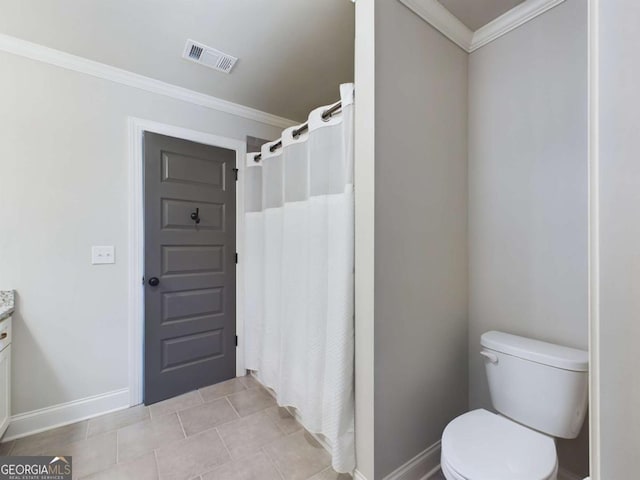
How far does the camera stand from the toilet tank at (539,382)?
115cm

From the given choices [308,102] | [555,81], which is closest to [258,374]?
[308,102]

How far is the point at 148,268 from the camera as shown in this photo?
205 cm

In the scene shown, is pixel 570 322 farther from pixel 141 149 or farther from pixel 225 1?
pixel 141 149

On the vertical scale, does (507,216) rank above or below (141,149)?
below

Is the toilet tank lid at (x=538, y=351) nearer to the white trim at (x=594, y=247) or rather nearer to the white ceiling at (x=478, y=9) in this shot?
the white trim at (x=594, y=247)

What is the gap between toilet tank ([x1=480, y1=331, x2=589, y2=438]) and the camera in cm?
115

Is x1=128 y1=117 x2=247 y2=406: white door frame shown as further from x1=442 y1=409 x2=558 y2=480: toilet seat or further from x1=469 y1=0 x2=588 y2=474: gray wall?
x1=469 y1=0 x2=588 y2=474: gray wall

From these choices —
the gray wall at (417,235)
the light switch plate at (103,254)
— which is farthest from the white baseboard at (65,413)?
the gray wall at (417,235)

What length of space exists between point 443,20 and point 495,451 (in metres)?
2.07

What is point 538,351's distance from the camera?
1239 mm

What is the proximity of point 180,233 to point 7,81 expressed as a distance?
1.33 m

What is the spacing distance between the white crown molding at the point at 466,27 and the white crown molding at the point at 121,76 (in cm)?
158

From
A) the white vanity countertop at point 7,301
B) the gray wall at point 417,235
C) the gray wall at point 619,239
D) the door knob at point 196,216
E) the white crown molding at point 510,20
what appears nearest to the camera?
the gray wall at point 619,239

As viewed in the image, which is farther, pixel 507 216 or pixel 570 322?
pixel 507 216
